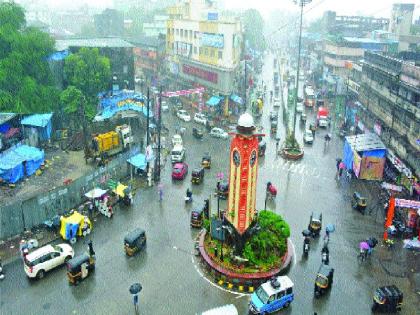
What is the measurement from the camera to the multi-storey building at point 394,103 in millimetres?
38031

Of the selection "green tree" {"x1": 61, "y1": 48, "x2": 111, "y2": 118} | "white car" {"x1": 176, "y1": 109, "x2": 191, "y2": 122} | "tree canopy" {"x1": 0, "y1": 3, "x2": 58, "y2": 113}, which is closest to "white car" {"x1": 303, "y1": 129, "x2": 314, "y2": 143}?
"white car" {"x1": 176, "y1": 109, "x2": 191, "y2": 122}

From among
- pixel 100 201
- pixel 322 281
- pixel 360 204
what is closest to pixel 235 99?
pixel 360 204

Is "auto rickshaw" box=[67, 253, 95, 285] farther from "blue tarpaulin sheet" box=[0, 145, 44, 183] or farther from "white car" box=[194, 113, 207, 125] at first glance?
"white car" box=[194, 113, 207, 125]

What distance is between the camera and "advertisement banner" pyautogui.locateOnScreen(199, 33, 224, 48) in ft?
206

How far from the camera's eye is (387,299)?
22.8 meters

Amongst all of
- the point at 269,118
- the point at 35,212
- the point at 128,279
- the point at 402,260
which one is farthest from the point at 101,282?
the point at 269,118

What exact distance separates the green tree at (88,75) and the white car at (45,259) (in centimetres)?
2768

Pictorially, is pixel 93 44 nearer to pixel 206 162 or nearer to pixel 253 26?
pixel 206 162

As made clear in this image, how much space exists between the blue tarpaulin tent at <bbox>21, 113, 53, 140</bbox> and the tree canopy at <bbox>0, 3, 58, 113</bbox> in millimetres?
1409

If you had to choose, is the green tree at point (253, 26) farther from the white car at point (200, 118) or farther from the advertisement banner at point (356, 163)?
the advertisement banner at point (356, 163)

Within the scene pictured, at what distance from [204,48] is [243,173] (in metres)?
46.4

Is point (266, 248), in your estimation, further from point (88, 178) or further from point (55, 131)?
point (55, 131)

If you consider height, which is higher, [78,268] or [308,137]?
[308,137]

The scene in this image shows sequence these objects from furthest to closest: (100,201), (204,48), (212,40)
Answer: (204,48) → (212,40) → (100,201)
